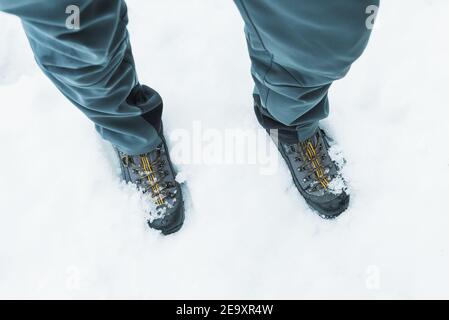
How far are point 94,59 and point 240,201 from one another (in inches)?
20.6

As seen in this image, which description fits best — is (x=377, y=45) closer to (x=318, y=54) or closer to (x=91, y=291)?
(x=318, y=54)

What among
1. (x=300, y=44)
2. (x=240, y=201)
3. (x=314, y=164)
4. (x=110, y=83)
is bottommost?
(x=240, y=201)

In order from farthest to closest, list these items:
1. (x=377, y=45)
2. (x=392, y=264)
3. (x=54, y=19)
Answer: (x=377, y=45), (x=392, y=264), (x=54, y=19)

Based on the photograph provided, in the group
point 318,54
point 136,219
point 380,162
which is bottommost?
point 136,219

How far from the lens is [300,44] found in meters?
0.59

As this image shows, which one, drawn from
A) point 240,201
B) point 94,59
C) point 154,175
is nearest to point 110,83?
point 94,59

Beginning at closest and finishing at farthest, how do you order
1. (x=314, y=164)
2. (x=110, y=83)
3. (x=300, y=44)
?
(x=300, y=44), (x=110, y=83), (x=314, y=164)

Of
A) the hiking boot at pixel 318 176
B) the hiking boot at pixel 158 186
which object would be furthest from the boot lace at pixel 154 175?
the hiking boot at pixel 318 176

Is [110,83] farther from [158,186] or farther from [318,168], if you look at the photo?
[318,168]

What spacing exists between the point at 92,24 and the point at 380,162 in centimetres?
74

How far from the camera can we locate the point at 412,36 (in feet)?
3.76

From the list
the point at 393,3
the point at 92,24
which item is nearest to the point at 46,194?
the point at 92,24

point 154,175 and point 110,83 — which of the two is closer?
point 110,83

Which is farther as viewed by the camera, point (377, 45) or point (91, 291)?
point (377, 45)
